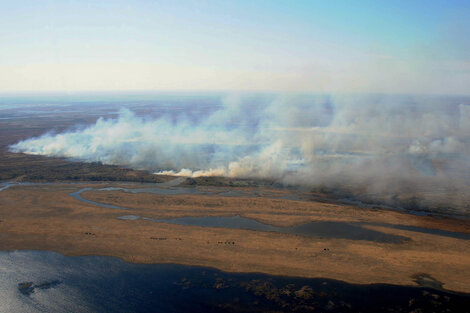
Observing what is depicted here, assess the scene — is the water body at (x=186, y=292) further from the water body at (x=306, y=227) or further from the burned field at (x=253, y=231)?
the water body at (x=306, y=227)

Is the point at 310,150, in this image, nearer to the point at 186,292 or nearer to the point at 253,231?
the point at 253,231

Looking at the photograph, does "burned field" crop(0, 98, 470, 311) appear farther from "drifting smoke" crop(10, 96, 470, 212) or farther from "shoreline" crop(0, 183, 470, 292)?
"drifting smoke" crop(10, 96, 470, 212)

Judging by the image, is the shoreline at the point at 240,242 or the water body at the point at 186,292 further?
the shoreline at the point at 240,242

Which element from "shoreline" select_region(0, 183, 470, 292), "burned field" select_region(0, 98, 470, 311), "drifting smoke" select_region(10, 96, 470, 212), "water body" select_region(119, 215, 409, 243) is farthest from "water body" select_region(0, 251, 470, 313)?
"drifting smoke" select_region(10, 96, 470, 212)

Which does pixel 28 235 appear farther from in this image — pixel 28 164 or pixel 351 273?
pixel 28 164

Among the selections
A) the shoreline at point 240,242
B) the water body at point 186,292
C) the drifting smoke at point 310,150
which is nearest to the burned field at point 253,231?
the shoreline at point 240,242

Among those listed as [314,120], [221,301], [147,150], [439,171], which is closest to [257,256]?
[221,301]
